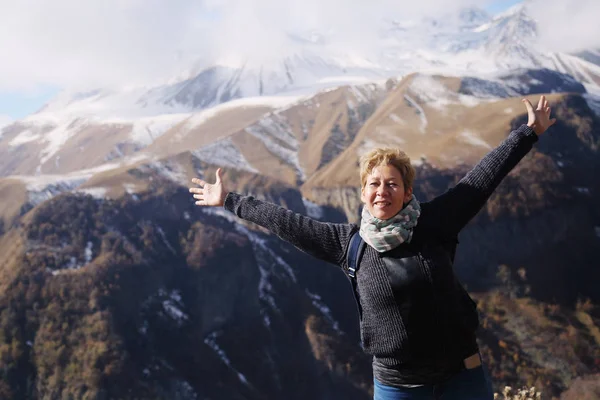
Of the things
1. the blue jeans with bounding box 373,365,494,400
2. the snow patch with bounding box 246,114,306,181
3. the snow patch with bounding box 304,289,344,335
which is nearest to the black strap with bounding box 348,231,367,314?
the blue jeans with bounding box 373,365,494,400

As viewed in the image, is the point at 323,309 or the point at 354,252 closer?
the point at 354,252

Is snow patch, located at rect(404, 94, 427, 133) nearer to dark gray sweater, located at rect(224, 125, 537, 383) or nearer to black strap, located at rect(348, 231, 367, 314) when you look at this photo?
dark gray sweater, located at rect(224, 125, 537, 383)

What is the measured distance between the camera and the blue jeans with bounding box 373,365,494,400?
132 inches

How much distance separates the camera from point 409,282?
333 cm

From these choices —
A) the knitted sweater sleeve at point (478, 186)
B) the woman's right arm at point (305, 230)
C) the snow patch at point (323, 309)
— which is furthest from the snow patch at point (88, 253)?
the knitted sweater sleeve at point (478, 186)

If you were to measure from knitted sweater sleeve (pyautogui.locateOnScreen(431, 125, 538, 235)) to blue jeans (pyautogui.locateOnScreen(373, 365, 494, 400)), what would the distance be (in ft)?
3.35

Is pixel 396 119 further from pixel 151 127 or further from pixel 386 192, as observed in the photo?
pixel 151 127

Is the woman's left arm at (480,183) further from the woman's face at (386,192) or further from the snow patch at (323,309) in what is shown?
the snow patch at (323,309)

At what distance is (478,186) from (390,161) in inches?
30.4

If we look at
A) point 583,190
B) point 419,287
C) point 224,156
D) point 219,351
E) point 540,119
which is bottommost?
point 583,190

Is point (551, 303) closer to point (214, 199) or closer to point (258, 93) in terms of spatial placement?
point (214, 199)

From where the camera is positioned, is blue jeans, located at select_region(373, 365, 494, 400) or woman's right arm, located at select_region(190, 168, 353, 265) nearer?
blue jeans, located at select_region(373, 365, 494, 400)

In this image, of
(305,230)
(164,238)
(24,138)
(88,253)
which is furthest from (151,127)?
(305,230)

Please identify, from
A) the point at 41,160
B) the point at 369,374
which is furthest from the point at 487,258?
the point at 41,160
